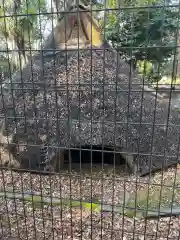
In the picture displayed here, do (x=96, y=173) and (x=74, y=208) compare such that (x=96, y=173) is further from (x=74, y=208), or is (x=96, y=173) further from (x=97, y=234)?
(x=97, y=234)

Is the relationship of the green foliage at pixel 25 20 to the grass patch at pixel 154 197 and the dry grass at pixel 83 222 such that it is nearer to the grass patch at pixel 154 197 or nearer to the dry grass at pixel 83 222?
the dry grass at pixel 83 222

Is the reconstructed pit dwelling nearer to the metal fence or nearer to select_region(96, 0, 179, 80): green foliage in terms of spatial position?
the metal fence

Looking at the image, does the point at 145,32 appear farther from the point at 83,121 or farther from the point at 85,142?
the point at 85,142

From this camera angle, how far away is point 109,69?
128 inches

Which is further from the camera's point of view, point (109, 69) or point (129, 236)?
point (109, 69)

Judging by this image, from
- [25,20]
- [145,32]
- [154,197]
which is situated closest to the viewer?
[25,20]

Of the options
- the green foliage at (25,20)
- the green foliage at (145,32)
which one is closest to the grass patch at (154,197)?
the green foliage at (145,32)

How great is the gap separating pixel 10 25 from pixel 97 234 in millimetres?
3212

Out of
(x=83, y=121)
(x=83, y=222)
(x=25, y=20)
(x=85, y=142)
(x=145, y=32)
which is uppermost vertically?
(x=25, y=20)

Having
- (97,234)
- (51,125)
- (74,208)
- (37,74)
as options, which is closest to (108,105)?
(51,125)

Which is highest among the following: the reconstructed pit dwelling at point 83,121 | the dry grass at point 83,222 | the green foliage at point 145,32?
the green foliage at point 145,32

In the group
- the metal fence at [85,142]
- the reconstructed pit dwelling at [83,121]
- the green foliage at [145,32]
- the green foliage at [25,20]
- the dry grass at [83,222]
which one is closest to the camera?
the green foliage at [145,32]

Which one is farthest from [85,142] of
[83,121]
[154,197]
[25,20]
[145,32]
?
[25,20]

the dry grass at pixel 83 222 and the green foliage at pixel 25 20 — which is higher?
the green foliage at pixel 25 20
